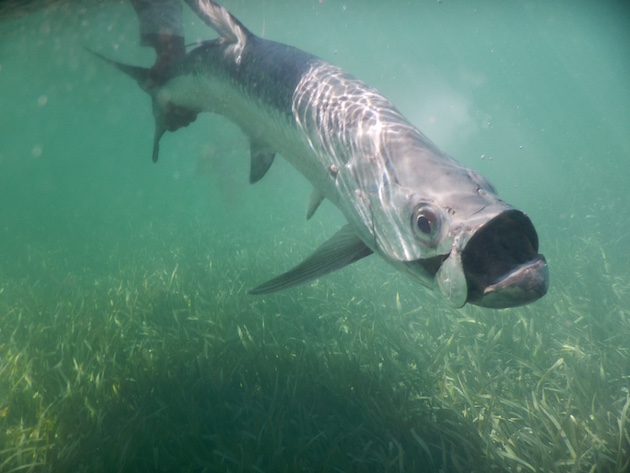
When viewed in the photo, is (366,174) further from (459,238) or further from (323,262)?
(459,238)

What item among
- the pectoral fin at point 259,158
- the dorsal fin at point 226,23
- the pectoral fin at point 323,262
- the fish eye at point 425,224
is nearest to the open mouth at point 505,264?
the fish eye at point 425,224

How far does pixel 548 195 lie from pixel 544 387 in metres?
16.2

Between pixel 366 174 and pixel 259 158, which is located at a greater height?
pixel 366 174

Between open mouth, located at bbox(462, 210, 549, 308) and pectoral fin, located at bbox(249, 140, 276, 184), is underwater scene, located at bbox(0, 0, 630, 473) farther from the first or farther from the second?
pectoral fin, located at bbox(249, 140, 276, 184)

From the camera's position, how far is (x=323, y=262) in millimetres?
2170

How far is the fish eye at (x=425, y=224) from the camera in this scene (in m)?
1.56

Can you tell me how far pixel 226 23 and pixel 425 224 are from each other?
128 inches

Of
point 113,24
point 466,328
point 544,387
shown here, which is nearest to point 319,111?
point 544,387

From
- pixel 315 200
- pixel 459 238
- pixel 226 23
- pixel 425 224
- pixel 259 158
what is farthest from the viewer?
pixel 259 158

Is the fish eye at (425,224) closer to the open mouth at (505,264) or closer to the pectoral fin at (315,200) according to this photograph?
the open mouth at (505,264)

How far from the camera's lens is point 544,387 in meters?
4.39

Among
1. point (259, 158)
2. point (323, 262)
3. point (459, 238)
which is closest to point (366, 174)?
point (323, 262)

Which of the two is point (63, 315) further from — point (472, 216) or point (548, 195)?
point (548, 195)

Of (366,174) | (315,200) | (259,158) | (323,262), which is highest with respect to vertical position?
(366,174)
